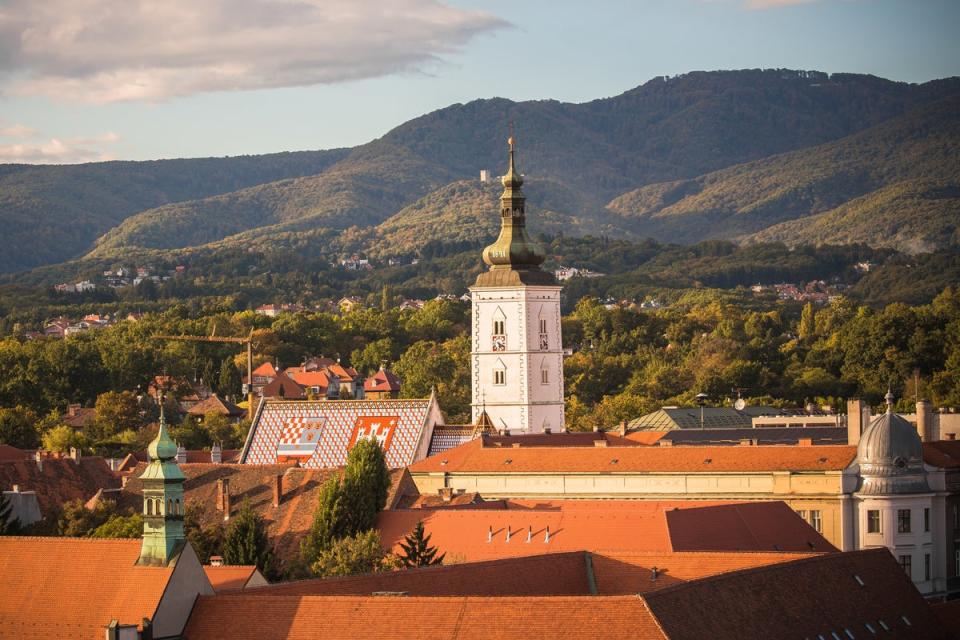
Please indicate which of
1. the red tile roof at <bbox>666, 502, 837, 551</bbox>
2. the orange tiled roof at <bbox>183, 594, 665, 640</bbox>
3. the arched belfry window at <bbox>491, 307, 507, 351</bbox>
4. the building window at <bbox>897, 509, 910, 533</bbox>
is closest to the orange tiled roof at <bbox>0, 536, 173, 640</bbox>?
the orange tiled roof at <bbox>183, 594, 665, 640</bbox>

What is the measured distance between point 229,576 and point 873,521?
43574 mm

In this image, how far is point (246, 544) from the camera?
8238cm

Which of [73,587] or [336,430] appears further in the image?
[336,430]

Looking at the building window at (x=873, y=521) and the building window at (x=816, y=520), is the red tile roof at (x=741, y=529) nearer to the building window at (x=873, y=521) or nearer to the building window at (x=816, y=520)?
the building window at (x=873, y=521)

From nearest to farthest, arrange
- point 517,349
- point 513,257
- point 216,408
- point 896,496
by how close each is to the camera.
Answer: point 896,496 → point 517,349 → point 513,257 → point 216,408

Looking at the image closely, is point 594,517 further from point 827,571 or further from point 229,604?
point 229,604

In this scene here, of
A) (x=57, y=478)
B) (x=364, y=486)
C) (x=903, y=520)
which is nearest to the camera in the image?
(x=364, y=486)

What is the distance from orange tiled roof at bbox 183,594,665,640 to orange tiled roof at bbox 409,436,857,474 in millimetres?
50693

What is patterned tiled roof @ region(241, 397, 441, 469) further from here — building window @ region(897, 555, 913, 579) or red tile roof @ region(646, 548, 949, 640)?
red tile roof @ region(646, 548, 949, 640)

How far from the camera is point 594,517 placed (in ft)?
270

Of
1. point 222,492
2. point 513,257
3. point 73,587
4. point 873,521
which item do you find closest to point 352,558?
point 222,492

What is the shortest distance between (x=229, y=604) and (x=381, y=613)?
4458 mm

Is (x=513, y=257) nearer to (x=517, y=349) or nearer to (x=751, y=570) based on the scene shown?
(x=517, y=349)

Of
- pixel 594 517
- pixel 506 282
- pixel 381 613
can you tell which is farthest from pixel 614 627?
pixel 506 282
